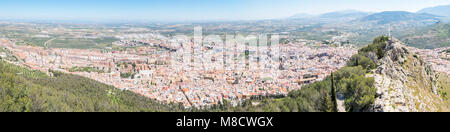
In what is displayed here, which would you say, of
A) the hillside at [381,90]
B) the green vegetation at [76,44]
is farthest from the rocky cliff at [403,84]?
the green vegetation at [76,44]

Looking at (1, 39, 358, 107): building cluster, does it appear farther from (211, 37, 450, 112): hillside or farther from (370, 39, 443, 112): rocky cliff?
(370, 39, 443, 112): rocky cliff

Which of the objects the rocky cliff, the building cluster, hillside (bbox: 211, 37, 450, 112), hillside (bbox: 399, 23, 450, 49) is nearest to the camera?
the rocky cliff

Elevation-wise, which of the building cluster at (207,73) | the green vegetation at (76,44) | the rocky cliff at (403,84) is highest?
the green vegetation at (76,44)

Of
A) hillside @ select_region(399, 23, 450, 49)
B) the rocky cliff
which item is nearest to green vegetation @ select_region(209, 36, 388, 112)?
the rocky cliff

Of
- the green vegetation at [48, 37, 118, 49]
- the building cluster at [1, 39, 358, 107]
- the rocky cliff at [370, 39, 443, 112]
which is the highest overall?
the green vegetation at [48, 37, 118, 49]

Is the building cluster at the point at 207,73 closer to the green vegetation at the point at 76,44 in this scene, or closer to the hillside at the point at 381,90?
the hillside at the point at 381,90

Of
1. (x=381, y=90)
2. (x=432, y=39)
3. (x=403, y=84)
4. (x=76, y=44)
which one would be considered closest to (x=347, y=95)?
(x=381, y=90)

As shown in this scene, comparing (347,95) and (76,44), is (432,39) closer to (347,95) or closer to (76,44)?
(347,95)
